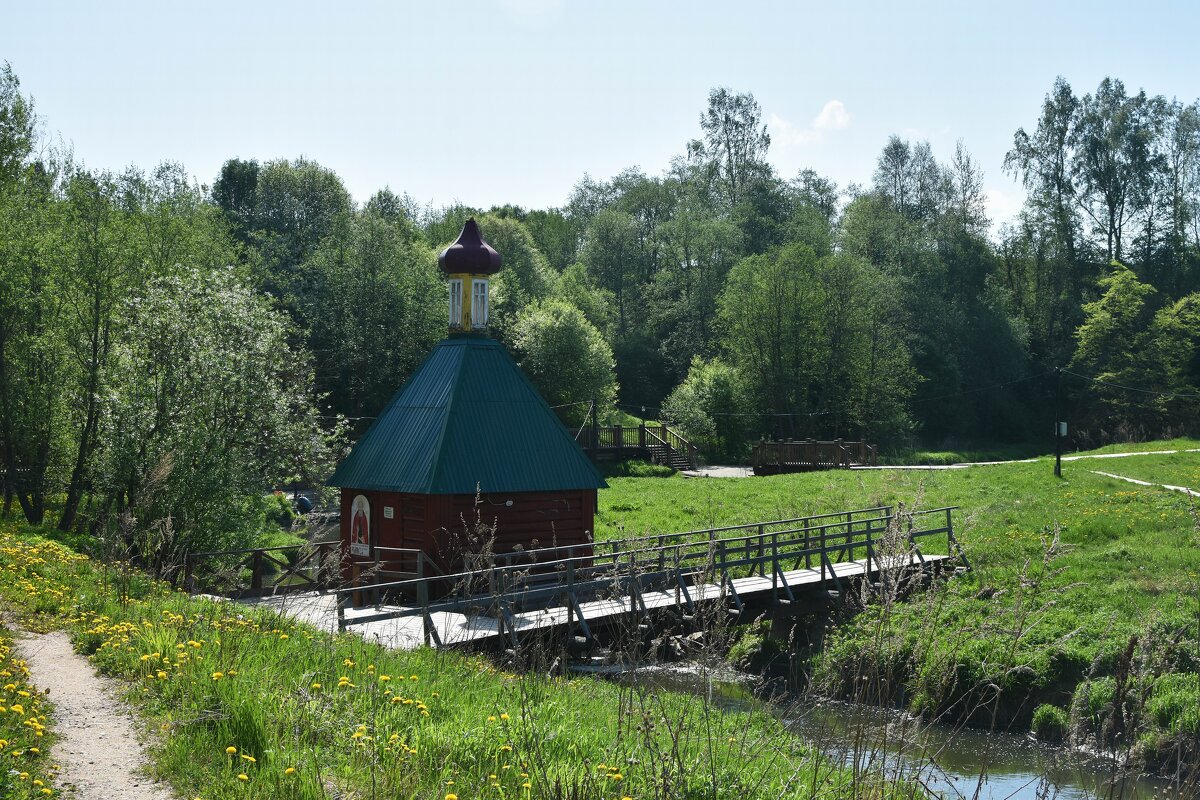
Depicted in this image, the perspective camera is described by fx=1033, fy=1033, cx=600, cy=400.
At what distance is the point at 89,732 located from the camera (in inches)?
263

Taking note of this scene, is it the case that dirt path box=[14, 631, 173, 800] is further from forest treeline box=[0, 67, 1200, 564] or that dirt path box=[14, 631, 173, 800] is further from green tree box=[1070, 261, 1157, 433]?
green tree box=[1070, 261, 1157, 433]

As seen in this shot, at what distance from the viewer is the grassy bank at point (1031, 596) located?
4906mm

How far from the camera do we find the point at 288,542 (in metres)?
27.7

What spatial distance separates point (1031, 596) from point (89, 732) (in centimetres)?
582

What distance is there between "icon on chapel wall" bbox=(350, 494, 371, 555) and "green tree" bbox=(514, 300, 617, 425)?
93.5 ft

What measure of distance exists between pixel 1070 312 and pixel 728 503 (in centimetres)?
3534

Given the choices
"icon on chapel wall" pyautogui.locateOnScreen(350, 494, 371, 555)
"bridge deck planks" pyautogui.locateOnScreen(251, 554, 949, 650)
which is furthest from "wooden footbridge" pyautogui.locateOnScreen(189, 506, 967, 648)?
"icon on chapel wall" pyautogui.locateOnScreen(350, 494, 371, 555)

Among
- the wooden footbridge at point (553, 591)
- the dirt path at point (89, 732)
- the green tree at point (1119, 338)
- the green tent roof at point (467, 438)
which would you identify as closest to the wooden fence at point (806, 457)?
the green tree at point (1119, 338)

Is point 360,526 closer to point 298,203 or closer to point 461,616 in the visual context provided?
point 461,616

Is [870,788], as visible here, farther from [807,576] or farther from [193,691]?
[807,576]

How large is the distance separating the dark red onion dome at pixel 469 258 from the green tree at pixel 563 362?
27098 mm

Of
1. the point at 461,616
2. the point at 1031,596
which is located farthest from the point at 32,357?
the point at 1031,596

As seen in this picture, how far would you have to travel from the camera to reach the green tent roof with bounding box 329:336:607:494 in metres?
16.9

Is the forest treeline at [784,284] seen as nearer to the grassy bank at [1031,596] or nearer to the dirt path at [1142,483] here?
the grassy bank at [1031,596]
